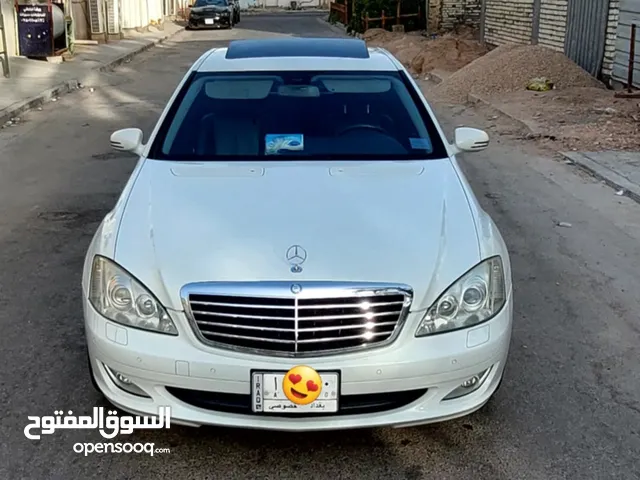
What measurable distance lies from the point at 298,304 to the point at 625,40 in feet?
42.6

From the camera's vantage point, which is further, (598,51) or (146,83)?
(146,83)

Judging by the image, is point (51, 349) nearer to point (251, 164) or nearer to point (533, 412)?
point (251, 164)

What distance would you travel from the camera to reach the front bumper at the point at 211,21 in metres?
38.7

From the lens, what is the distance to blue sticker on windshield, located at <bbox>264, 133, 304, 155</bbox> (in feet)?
14.4

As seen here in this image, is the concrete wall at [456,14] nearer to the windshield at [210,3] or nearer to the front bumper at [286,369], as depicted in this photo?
the windshield at [210,3]

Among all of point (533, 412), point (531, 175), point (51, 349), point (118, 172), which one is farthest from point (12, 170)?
point (533, 412)

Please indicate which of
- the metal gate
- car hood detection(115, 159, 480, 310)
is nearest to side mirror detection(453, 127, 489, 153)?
car hood detection(115, 159, 480, 310)

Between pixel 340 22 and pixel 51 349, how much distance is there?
1578 inches

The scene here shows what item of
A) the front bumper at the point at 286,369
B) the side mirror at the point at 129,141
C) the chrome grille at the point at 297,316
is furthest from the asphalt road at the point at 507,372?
the side mirror at the point at 129,141

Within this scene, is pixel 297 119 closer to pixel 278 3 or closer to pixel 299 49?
pixel 299 49

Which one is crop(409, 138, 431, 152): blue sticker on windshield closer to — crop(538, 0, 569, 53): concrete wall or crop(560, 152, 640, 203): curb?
crop(560, 152, 640, 203): curb

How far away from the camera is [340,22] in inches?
1674

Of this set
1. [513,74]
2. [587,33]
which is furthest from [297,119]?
[587,33]

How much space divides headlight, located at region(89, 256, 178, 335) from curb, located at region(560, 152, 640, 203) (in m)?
5.84
